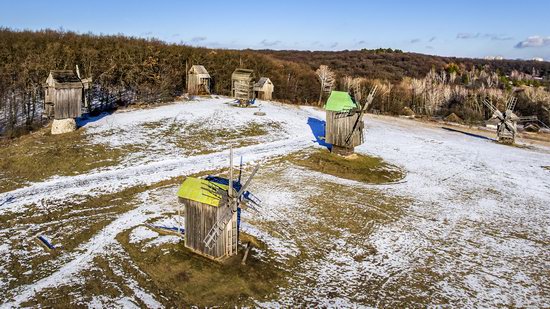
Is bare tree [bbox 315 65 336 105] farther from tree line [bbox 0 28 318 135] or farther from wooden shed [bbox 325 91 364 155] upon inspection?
wooden shed [bbox 325 91 364 155]

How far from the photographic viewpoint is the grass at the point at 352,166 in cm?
2633

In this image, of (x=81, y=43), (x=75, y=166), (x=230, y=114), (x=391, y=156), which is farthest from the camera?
(x=81, y=43)

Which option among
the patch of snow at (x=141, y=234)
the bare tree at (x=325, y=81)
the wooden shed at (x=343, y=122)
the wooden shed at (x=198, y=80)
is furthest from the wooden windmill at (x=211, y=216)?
the bare tree at (x=325, y=81)

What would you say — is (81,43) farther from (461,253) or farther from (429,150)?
(461,253)

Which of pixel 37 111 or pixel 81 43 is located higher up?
pixel 81 43

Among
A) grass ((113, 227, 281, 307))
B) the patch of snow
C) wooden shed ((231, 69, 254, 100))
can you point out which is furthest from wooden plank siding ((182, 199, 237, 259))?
wooden shed ((231, 69, 254, 100))

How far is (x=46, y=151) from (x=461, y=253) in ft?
81.2

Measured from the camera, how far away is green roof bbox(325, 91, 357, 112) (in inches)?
1116

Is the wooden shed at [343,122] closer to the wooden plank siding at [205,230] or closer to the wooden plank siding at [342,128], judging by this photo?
the wooden plank siding at [342,128]

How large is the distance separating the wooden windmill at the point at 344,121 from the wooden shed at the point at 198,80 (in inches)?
952

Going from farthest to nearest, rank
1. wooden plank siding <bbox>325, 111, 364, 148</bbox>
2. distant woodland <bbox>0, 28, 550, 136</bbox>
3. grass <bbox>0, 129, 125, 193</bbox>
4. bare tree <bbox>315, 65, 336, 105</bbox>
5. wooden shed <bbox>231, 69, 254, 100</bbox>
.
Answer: bare tree <bbox>315, 65, 336, 105</bbox> < wooden shed <bbox>231, 69, 254, 100</bbox> < distant woodland <bbox>0, 28, 550, 136</bbox> < wooden plank siding <bbox>325, 111, 364, 148</bbox> < grass <bbox>0, 129, 125, 193</bbox>

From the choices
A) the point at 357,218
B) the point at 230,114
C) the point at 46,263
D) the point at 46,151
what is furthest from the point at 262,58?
the point at 46,263

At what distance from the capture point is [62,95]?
28781mm

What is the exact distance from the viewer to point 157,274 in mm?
14211
